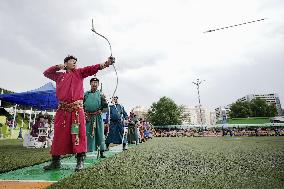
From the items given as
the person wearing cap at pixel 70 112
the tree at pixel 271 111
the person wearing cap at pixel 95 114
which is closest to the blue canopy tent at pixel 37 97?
the person wearing cap at pixel 95 114

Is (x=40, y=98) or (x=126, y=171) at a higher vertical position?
(x=40, y=98)

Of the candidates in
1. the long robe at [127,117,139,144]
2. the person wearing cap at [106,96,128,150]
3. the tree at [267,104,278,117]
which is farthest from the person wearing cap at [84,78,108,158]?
the tree at [267,104,278,117]

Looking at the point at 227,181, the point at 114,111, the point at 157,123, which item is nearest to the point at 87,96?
the point at 114,111

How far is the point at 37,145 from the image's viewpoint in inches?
442

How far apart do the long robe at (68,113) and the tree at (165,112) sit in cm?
8511

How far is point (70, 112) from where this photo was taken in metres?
4.68

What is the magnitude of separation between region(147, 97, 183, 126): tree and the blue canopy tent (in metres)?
77.9

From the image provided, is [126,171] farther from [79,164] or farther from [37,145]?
[37,145]

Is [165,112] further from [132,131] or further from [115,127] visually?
[115,127]

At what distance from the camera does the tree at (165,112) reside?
294 ft

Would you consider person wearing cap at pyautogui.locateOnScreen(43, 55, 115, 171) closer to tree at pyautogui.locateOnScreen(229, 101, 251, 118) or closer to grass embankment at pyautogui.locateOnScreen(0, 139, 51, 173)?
grass embankment at pyautogui.locateOnScreen(0, 139, 51, 173)

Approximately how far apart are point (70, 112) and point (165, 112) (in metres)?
86.1

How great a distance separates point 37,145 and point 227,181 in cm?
962

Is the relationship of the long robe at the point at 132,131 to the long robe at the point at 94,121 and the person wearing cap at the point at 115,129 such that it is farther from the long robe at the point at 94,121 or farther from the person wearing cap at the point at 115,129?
the long robe at the point at 94,121
